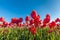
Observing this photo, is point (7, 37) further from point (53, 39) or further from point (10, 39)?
point (53, 39)

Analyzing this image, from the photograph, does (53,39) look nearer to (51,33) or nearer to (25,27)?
(51,33)

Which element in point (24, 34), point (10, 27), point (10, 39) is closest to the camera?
point (10, 39)

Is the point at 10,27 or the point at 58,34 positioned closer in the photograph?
the point at 58,34

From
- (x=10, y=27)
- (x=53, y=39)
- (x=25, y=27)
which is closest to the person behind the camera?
(x=53, y=39)

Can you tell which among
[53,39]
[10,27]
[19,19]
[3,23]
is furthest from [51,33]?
[10,27]

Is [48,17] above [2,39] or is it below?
above

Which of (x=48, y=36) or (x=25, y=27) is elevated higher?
(x=25, y=27)

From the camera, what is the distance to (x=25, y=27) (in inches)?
276

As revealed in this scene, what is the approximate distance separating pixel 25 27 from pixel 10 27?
120cm

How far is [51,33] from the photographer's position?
5984mm

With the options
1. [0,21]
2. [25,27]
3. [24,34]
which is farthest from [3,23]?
[24,34]

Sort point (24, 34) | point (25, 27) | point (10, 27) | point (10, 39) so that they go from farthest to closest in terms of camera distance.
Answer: point (10, 27), point (25, 27), point (24, 34), point (10, 39)

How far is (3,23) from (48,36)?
75.6 inches

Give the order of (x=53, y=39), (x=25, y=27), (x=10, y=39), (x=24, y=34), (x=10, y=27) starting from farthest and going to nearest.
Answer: (x=10, y=27) < (x=25, y=27) < (x=24, y=34) < (x=10, y=39) < (x=53, y=39)
